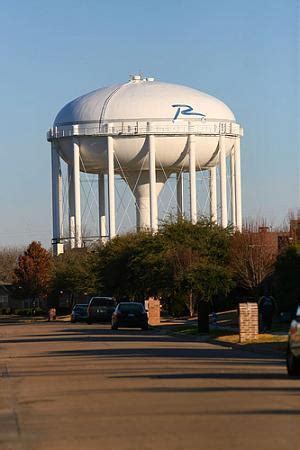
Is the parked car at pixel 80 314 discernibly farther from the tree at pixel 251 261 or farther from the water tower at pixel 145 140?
the tree at pixel 251 261

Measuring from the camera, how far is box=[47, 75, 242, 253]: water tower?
80500 millimetres

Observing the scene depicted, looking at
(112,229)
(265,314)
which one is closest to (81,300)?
(112,229)

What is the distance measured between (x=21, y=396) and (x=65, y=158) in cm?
6797

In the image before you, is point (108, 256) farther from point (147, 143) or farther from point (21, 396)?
point (21, 396)

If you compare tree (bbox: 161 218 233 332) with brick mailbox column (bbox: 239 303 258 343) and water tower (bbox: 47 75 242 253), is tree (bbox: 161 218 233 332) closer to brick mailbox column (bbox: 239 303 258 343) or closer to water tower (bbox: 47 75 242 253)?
brick mailbox column (bbox: 239 303 258 343)

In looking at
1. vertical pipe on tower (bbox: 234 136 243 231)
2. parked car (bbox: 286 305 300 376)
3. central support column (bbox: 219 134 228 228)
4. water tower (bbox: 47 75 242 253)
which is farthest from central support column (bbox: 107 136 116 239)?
parked car (bbox: 286 305 300 376)

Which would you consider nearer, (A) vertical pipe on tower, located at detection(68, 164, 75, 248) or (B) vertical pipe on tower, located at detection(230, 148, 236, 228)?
(A) vertical pipe on tower, located at detection(68, 164, 75, 248)

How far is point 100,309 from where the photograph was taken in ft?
204

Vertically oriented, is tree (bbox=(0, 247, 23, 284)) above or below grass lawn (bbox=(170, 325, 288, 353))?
above

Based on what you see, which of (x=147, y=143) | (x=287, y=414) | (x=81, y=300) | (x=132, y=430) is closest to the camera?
(x=132, y=430)

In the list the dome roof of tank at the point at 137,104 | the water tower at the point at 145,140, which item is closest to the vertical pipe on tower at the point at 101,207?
the water tower at the point at 145,140

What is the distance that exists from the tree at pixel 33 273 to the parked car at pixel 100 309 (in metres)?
42.4

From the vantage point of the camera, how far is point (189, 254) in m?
49.8

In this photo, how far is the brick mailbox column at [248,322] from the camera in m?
34.8
